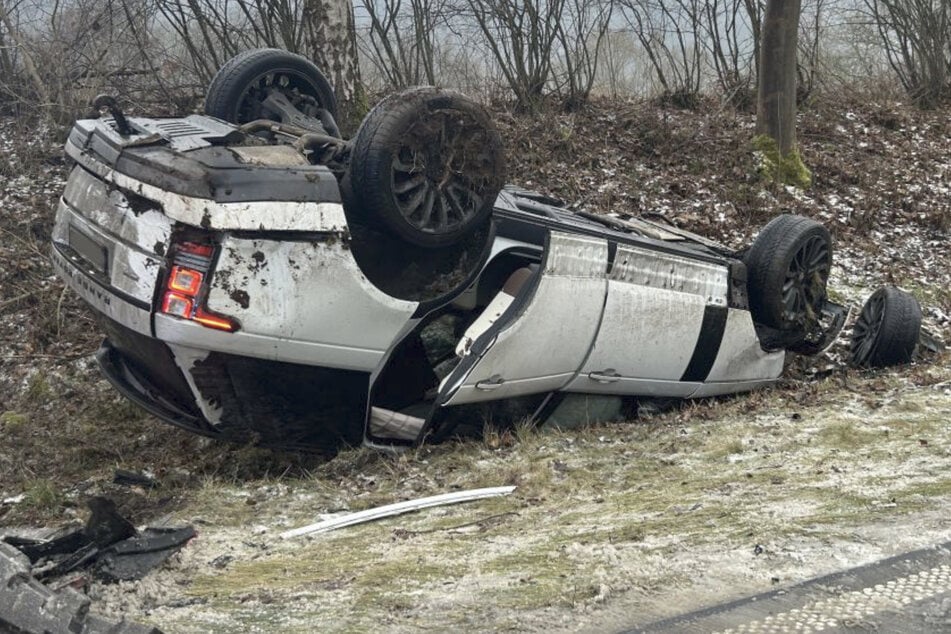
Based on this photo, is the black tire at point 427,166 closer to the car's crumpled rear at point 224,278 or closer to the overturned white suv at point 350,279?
the overturned white suv at point 350,279

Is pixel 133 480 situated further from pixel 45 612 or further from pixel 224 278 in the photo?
pixel 45 612

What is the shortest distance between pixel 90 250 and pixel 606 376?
2721 millimetres

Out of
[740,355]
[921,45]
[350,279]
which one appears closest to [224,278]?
[350,279]

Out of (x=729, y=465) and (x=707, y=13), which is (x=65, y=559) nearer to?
(x=729, y=465)

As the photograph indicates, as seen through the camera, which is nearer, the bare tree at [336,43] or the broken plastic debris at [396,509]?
the broken plastic debris at [396,509]

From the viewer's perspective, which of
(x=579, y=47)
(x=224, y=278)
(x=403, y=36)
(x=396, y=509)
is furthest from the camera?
(x=403, y=36)

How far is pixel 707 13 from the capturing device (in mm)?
13953

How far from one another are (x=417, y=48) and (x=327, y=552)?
10.4m

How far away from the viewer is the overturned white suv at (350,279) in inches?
151

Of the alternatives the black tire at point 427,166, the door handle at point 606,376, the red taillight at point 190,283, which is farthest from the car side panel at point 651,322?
the red taillight at point 190,283

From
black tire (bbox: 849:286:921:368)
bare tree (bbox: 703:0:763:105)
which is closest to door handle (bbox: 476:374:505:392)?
black tire (bbox: 849:286:921:368)

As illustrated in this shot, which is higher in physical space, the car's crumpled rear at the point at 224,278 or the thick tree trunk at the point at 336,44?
the thick tree trunk at the point at 336,44

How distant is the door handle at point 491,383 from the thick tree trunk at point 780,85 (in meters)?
7.56

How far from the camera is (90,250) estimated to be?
4.16 meters
